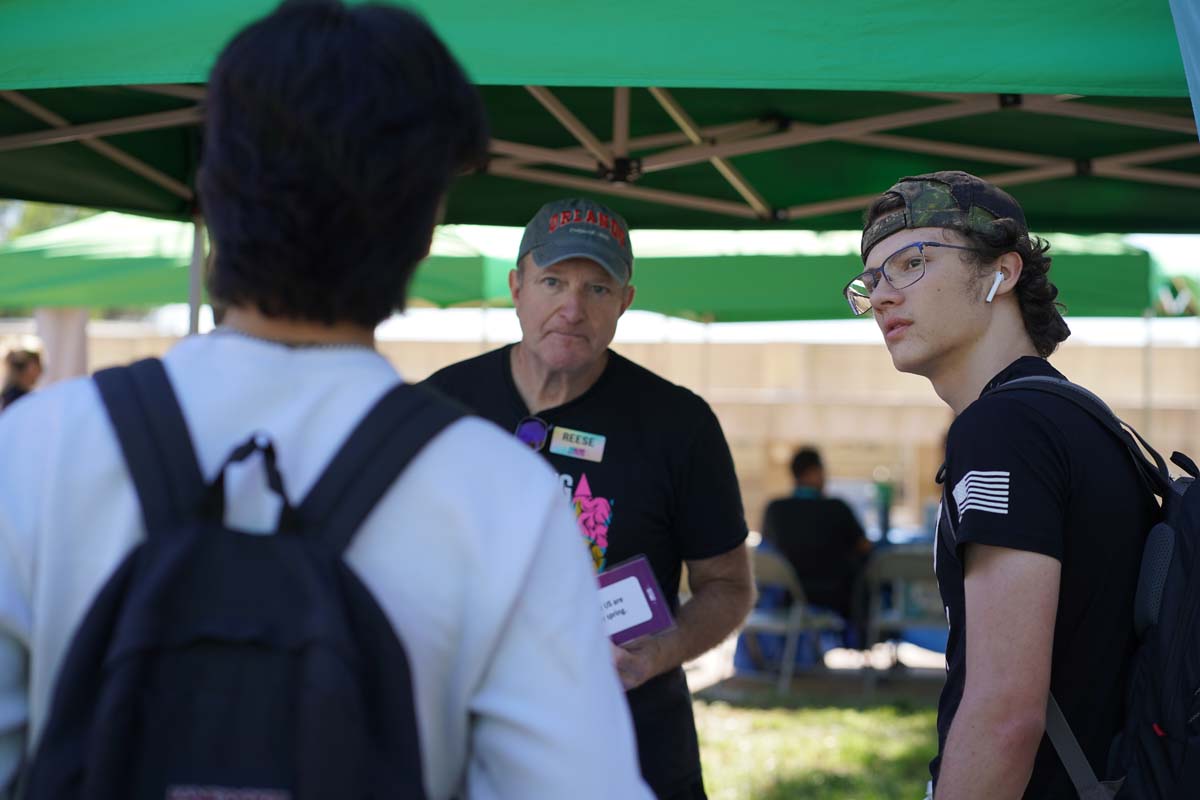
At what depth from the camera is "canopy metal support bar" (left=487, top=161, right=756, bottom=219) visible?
405 cm

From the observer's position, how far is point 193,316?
4438mm

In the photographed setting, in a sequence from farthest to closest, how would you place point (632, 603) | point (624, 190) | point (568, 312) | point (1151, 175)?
point (624, 190) < point (1151, 175) < point (568, 312) < point (632, 603)

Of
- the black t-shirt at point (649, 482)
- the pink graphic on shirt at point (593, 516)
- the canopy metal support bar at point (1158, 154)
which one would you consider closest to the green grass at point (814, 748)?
the canopy metal support bar at point (1158, 154)

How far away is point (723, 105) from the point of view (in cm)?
374

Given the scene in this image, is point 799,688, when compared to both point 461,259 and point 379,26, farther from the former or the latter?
point 379,26

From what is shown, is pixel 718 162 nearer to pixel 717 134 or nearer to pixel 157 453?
pixel 717 134

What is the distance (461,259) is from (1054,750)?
192 inches

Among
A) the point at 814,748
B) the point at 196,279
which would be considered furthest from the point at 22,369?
the point at 814,748

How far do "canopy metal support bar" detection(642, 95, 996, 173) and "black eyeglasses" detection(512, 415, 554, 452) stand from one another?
1.55 meters

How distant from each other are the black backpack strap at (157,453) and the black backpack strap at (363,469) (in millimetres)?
90

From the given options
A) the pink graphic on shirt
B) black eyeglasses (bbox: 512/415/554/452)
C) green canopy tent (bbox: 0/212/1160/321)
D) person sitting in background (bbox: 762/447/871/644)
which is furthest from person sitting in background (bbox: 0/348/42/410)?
the pink graphic on shirt

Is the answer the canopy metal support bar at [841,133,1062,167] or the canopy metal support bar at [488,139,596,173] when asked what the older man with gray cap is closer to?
the canopy metal support bar at [488,139,596,173]

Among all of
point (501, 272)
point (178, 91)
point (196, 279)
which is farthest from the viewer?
point (501, 272)

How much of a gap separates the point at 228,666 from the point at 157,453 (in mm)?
174
